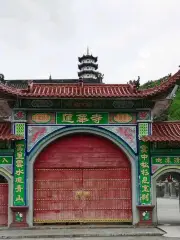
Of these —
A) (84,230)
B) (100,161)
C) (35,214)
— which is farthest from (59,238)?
(100,161)

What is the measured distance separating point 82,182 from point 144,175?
88.0 inches

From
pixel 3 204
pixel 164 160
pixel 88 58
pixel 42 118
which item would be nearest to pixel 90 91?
pixel 42 118

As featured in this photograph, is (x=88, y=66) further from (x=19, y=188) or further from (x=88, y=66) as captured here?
(x=19, y=188)

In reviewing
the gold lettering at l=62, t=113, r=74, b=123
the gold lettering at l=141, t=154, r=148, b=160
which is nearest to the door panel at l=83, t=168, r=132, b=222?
the gold lettering at l=141, t=154, r=148, b=160

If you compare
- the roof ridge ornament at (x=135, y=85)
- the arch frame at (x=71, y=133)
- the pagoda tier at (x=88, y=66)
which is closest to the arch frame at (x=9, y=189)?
the arch frame at (x=71, y=133)

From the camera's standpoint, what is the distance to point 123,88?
52.3 ft

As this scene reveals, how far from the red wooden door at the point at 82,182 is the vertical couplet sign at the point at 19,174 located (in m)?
0.53

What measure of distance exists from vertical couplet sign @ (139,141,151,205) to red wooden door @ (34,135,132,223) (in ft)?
1.68

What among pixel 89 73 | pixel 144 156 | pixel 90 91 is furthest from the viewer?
pixel 89 73

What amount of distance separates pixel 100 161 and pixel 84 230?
8.90 ft

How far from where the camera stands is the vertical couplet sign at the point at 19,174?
14.1 meters

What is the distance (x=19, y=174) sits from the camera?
46.6ft

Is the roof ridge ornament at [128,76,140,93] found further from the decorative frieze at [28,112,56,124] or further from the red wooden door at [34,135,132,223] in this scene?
the decorative frieze at [28,112,56,124]

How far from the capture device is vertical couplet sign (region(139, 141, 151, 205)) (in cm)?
1432
